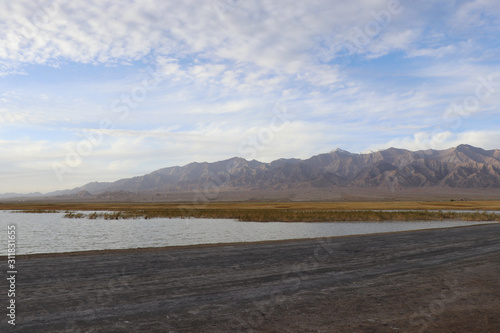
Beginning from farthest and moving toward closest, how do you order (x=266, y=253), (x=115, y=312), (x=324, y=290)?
(x=266, y=253) → (x=324, y=290) → (x=115, y=312)

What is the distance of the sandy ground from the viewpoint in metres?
7.68

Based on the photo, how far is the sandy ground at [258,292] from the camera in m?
7.68

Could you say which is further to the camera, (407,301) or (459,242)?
(459,242)

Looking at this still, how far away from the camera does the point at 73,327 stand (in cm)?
732

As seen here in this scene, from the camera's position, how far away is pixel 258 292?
33.1ft

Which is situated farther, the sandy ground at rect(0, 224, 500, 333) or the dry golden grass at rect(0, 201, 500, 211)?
the dry golden grass at rect(0, 201, 500, 211)

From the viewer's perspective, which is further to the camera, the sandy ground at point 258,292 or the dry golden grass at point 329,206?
the dry golden grass at point 329,206

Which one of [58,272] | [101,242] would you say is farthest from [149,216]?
[58,272]

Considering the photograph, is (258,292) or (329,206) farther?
(329,206)

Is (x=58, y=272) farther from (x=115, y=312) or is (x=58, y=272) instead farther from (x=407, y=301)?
(x=407, y=301)

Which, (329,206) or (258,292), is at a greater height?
(258,292)

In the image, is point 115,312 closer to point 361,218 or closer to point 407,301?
point 407,301

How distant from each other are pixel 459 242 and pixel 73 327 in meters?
21.5

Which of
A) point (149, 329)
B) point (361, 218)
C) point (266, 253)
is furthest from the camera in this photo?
point (361, 218)
